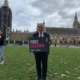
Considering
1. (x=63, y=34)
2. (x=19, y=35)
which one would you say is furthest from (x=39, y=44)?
(x=19, y=35)

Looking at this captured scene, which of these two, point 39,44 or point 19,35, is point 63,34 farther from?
point 39,44

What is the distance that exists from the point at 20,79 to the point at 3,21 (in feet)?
369

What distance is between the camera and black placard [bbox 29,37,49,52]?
251 inches

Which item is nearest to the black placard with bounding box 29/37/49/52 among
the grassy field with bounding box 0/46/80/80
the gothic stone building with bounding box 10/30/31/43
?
the grassy field with bounding box 0/46/80/80

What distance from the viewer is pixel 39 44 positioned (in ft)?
21.2

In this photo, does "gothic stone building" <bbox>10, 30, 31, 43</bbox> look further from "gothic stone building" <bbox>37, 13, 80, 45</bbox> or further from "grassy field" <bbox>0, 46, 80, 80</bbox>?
"grassy field" <bbox>0, 46, 80, 80</bbox>

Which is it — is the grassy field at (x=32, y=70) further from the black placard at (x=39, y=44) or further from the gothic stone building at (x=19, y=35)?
the gothic stone building at (x=19, y=35)

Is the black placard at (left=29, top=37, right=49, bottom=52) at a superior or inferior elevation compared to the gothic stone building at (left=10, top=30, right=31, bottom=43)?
inferior

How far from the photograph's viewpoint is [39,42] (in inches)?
253

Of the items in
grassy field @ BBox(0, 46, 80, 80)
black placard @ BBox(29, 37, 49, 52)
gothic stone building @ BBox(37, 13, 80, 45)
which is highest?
gothic stone building @ BBox(37, 13, 80, 45)

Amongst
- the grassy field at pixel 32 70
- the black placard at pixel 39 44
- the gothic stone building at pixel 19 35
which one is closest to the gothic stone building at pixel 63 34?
the gothic stone building at pixel 19 35

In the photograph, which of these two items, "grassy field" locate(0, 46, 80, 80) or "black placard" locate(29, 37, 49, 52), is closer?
"black placard" locate(29, 37, 49, 52)

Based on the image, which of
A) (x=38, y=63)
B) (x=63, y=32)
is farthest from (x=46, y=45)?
(x=63, y=32)

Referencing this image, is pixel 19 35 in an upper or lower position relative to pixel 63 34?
upper
